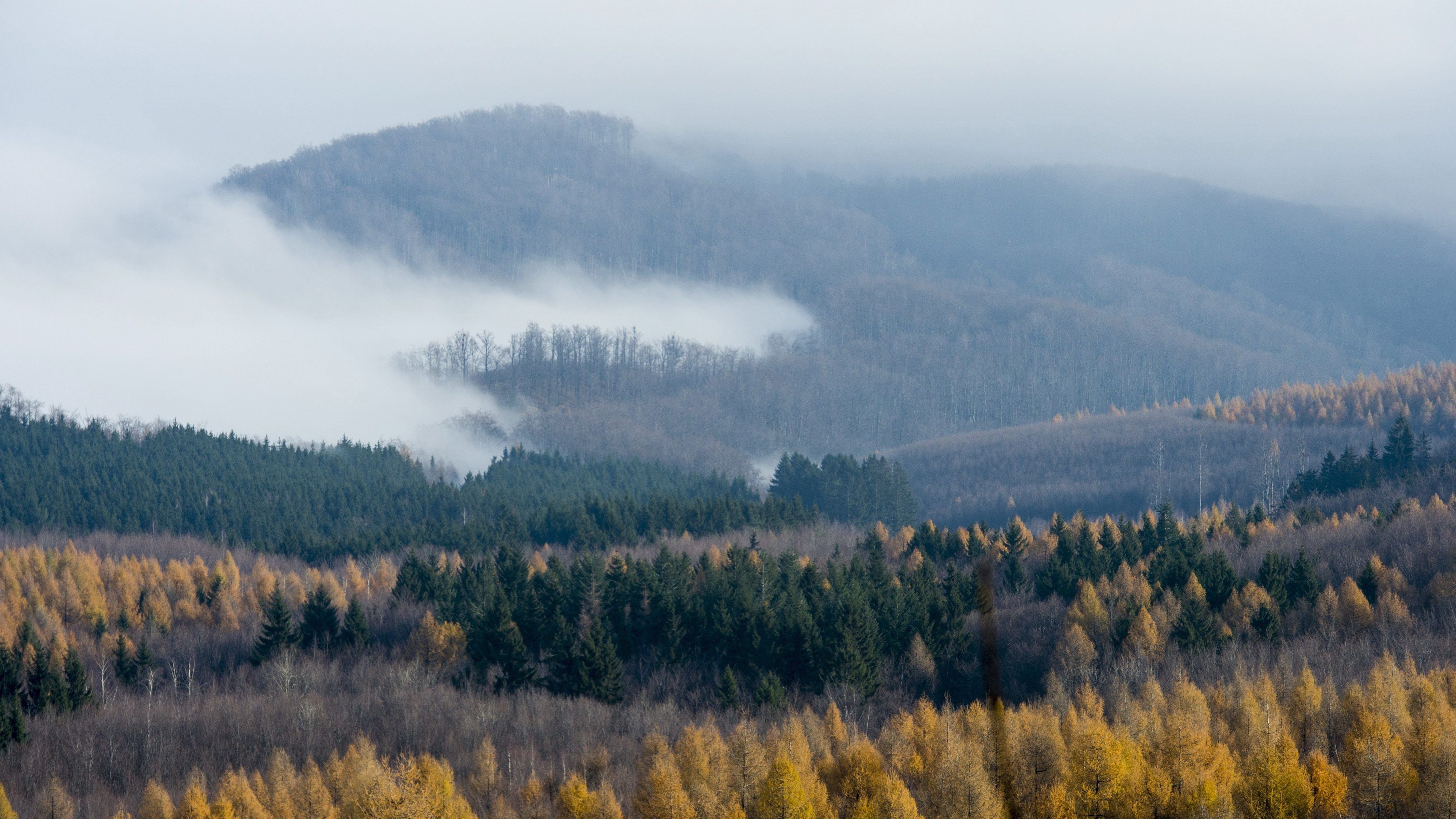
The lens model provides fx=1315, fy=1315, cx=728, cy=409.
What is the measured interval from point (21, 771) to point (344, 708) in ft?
67.2

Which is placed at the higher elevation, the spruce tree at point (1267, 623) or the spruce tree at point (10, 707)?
the spruce tree at point (1267, 623)

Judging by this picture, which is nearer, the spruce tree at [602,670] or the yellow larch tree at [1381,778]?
the yellow larch tree at [1381,778]

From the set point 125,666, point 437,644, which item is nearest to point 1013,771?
point 437,644

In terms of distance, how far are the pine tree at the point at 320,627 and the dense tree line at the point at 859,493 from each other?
83605 millimetres

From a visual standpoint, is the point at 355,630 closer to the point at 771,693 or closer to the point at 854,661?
the point at 771,693

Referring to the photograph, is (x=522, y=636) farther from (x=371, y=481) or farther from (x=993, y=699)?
(x=371, y=481)

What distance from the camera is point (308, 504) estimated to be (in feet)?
582

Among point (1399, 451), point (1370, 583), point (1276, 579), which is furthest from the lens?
point (1399, 451)

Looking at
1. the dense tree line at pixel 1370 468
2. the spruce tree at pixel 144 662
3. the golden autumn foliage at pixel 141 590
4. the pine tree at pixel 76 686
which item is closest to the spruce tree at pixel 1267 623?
the dense tree line at pixel 1370 468

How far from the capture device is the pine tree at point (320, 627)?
108 meters

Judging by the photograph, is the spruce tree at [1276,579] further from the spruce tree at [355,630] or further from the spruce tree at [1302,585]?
the spruce tree at [355,630]

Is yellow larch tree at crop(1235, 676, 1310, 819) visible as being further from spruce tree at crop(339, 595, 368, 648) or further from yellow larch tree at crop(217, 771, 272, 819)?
spruce tree at crop(339, 595, 368, 648)

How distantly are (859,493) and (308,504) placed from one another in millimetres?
75346

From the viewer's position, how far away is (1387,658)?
239 feet
